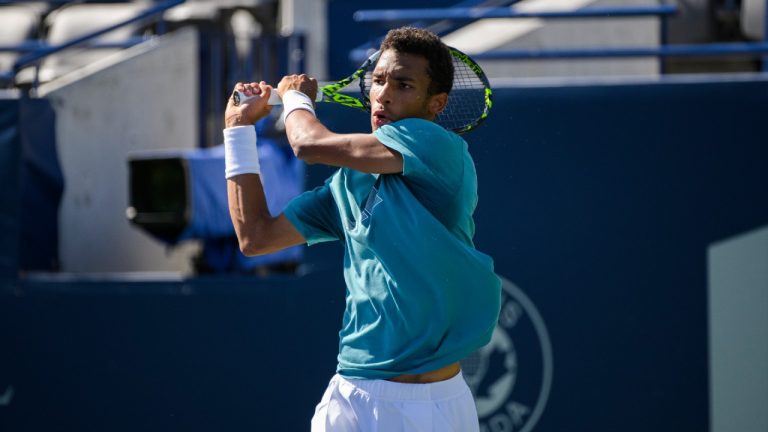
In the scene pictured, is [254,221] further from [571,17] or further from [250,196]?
[571,17]

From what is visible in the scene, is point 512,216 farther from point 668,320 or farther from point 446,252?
point 446,252

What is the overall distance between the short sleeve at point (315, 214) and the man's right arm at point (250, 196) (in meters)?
0.03

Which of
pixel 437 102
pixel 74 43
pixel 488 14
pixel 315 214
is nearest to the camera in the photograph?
pixel 437 102

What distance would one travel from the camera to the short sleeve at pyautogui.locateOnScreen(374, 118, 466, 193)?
9.58ft

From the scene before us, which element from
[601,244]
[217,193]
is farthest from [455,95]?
[217,193]

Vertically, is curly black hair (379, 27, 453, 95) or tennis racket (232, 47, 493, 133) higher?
curly black hair (379, 27, 453, 95)

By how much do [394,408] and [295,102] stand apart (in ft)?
2.94

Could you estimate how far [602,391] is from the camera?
18.4 ft

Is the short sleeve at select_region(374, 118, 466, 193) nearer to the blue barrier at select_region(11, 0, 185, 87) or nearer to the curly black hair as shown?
the curly black hair

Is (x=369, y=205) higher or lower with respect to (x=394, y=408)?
higher

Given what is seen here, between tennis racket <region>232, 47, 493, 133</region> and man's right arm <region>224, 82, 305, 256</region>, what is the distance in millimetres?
40

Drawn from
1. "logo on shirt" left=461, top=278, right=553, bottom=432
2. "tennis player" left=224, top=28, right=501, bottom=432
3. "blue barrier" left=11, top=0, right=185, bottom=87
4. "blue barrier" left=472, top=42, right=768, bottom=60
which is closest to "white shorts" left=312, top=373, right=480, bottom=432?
"tennis player" left=224, top=28, right=501, bottom=432

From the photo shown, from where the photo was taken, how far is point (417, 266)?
2.96 metres

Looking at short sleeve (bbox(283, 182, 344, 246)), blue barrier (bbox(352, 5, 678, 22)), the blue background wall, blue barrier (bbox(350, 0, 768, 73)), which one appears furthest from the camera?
blue barrier (bbox(352, 5, 678, 22))
